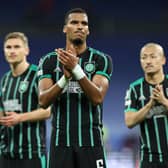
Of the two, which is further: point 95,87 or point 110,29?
point 110,29

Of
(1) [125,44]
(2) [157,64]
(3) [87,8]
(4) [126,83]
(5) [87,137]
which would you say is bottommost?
(5) [87,137]

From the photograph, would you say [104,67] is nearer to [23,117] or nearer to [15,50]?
[23,117]

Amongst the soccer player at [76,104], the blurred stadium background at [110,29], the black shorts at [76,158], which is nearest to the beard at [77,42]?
the soccer player at [76,104]

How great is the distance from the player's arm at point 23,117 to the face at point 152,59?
0.83 meters

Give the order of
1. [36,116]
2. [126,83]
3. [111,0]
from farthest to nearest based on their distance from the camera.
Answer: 1. [111,0]
2. [126,83]
3. [36,116]

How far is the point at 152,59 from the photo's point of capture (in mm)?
4477

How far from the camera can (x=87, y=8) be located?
443 inches

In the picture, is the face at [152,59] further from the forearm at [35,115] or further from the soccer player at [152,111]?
the forearm at [35,115]

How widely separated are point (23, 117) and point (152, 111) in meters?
0.96

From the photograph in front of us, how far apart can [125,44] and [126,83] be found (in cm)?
79

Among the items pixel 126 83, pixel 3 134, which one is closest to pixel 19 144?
pixel 3 134

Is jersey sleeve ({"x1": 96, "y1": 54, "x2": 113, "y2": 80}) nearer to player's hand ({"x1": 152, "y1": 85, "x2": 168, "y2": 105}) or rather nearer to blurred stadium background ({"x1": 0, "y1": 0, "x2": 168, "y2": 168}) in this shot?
player's hand ({"x1": 152, "y1": 85, "x2": 168, "y2": 105})

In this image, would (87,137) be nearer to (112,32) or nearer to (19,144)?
(19,144)

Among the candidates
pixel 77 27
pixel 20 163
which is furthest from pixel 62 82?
pixel 20 163
